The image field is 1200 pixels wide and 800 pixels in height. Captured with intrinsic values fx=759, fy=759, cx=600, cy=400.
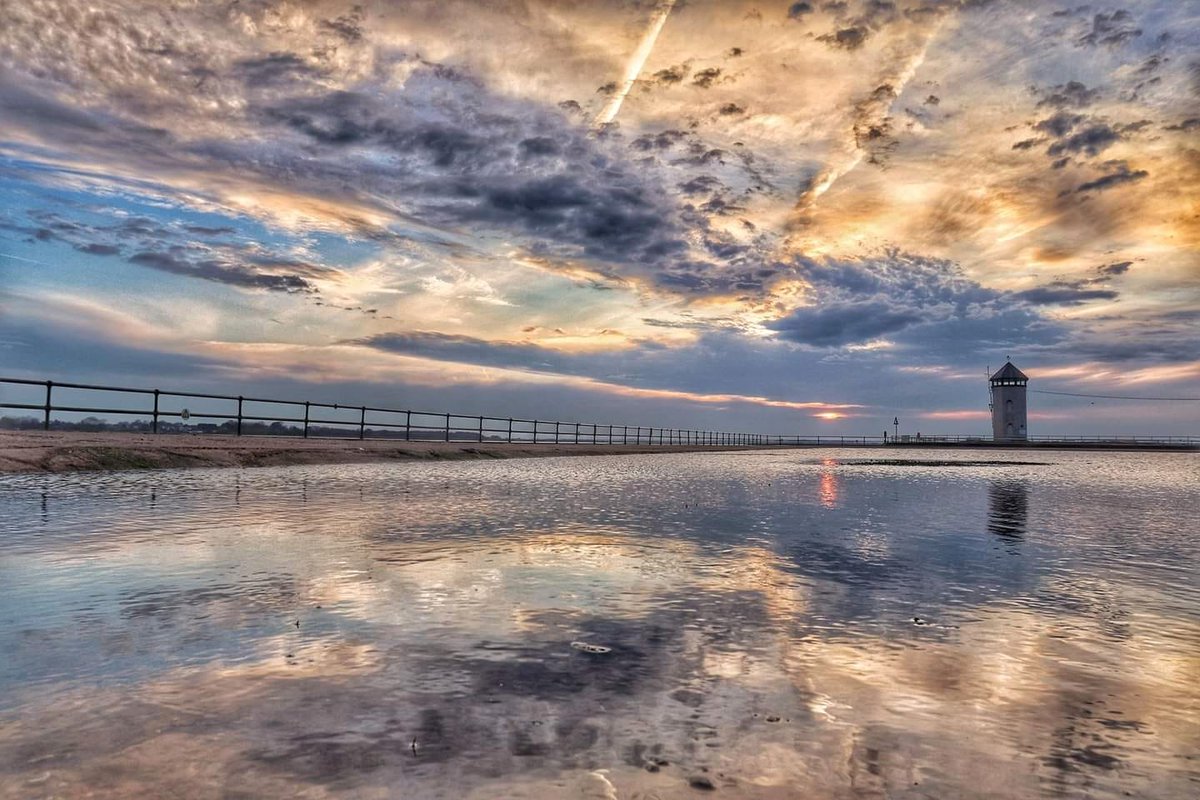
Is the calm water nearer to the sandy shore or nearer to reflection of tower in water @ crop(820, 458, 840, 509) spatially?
reflection of tower in water @ crop(820, 458, 840, 509)

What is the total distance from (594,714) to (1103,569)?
5.42 m

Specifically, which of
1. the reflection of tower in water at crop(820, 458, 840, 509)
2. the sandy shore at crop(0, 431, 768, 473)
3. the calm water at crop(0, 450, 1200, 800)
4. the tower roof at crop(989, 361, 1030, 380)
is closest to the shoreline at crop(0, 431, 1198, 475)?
the sandy shore at crop(0, 431, 768, 473)

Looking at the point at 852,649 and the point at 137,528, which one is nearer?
the point at 852,649

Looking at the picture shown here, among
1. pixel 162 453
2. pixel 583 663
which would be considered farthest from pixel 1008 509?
pixel 162 453

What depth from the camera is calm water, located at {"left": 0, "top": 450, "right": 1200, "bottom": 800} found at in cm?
240

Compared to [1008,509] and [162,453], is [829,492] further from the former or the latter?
[162,453]

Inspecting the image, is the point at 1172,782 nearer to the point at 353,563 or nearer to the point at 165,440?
the point at 353,563

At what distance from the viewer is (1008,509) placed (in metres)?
11.4

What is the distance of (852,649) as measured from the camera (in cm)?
379

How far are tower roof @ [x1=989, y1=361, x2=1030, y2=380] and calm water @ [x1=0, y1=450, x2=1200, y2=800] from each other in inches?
4448

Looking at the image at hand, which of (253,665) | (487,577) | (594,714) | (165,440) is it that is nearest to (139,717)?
(253,665)

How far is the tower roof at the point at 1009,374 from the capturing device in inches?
4227

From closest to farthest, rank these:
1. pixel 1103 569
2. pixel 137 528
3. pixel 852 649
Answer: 1. pixel 852 649
2. pixel 1103 569
3. pixel 137 528

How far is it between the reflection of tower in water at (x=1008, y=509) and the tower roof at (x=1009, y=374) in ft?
336
